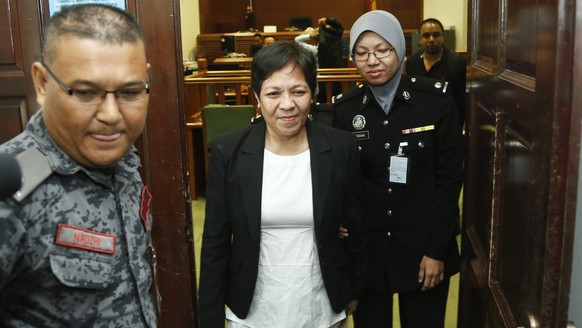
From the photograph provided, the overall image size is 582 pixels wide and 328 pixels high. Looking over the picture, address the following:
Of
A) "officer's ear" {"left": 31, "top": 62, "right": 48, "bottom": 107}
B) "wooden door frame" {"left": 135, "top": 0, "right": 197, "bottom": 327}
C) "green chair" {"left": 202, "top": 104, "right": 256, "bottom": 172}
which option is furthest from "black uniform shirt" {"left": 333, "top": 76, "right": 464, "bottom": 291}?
"green chair" {"left": 202, "top": 104, "right": 256, "bottom": 172}

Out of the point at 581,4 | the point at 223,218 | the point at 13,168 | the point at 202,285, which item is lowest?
the point at 202,285

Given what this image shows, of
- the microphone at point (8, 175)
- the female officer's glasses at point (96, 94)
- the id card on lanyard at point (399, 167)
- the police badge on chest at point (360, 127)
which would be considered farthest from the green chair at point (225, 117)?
the microphone at point (8, 175)

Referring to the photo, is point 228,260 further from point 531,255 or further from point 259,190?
point 531,255

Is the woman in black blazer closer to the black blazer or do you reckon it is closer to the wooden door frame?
the black blazer

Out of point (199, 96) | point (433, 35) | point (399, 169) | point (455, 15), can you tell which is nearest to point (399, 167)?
point (399, 169)

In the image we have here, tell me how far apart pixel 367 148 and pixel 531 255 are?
3.57 feet

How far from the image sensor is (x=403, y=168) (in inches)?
86.7

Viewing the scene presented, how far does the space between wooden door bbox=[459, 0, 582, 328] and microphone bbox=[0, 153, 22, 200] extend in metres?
0.86

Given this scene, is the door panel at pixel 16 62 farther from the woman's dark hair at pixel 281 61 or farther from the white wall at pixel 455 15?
the white wall at pixel 455 15

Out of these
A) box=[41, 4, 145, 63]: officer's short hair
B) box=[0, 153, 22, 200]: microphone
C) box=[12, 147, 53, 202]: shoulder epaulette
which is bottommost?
box=[12, 147, 53, 202]: shoulder epaulette

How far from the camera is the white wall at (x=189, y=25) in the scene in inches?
415

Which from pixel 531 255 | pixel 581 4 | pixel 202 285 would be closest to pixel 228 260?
pixel 202 285

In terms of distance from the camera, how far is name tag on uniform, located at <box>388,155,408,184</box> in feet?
7.22

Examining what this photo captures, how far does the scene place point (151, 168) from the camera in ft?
7.23
